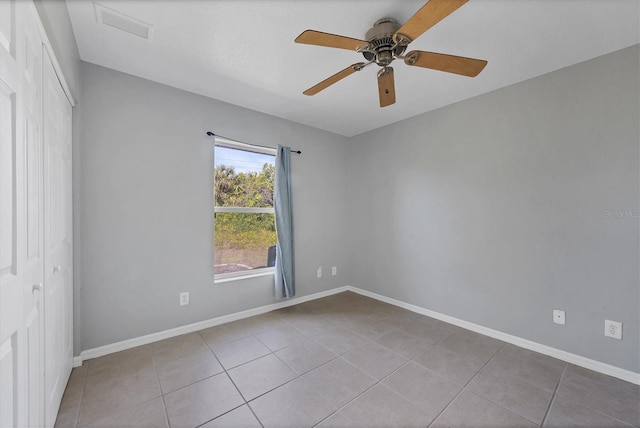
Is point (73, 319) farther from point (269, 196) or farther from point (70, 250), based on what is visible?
point (269, 196)

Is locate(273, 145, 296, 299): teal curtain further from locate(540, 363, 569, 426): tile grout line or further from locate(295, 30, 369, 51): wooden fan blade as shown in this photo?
locate(540, 363, 569, 426): tile grout line

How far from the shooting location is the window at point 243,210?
2.90m

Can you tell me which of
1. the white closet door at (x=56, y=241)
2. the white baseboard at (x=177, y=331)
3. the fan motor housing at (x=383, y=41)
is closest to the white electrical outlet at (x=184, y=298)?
the white baseboard at (x=177, y=331)

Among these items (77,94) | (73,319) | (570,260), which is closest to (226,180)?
(77,94)

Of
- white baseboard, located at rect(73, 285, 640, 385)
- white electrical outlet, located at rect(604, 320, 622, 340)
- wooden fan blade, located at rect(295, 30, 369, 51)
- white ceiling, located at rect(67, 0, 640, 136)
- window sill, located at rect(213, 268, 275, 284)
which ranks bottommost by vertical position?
white baseboard, located at rect(73, 285, 640, 385)

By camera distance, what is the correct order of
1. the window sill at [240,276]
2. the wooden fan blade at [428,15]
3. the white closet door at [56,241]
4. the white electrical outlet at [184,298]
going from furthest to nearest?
1. the window sill at [240,276]
2. the white electrical outlet at [184,298]
3. the white closet door at [56,241]
4. the wooden fan blade at [428,15]

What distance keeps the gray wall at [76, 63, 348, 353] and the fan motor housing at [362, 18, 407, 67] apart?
1.78 meters

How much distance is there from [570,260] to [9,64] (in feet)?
11.3

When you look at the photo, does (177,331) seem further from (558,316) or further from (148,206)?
(558,316)

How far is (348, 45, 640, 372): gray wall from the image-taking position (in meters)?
1.93

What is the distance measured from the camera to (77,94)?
1930mm

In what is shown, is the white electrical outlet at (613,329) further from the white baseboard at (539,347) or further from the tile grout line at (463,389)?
the tile grout line at (463,389)

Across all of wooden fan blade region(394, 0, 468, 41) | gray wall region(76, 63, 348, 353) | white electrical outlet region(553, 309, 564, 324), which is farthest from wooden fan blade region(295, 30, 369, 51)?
white electrical outlet region(553, 309, 564, 324)

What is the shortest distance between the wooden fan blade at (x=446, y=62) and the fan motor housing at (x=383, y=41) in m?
0.10
